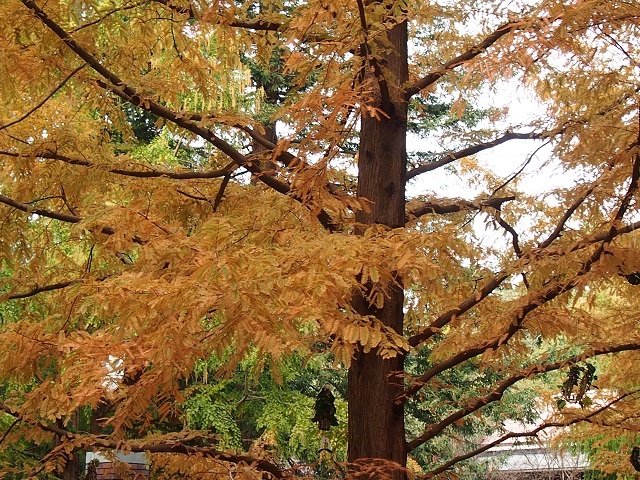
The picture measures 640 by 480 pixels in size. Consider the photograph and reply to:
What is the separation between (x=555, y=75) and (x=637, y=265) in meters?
1.38

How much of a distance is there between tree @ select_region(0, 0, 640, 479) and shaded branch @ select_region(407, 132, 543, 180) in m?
0.01

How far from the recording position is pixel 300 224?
3.78 metres

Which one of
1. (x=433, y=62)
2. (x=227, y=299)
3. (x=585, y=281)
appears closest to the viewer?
(x=227, y=299)

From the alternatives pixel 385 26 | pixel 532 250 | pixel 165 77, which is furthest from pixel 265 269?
pixel 165 77

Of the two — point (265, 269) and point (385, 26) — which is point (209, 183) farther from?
point (265, 269)

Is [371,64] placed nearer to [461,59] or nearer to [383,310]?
[461,59]

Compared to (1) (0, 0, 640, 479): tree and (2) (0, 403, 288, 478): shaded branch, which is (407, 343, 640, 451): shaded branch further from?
(2) (0, 403, 288, 478): shaded branch

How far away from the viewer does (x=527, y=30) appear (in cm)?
322

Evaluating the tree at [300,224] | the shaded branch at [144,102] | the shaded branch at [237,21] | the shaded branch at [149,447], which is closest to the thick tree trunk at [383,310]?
the tree at [300,224]

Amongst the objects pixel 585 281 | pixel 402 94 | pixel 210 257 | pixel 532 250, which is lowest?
pixel 210 257

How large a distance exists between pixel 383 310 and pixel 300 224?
0.72 metres

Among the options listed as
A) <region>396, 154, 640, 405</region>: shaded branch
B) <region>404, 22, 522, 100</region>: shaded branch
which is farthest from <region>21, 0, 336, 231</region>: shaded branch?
<region>396, 154, 640, 405</region>: shaded branch

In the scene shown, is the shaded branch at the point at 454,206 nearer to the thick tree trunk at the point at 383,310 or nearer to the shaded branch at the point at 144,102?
the thick tree trunk at the point at 383,310

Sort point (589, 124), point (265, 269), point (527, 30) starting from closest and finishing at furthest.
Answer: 1. point (265, 269)
2. point (527, 30)
3. point (589, 124)
